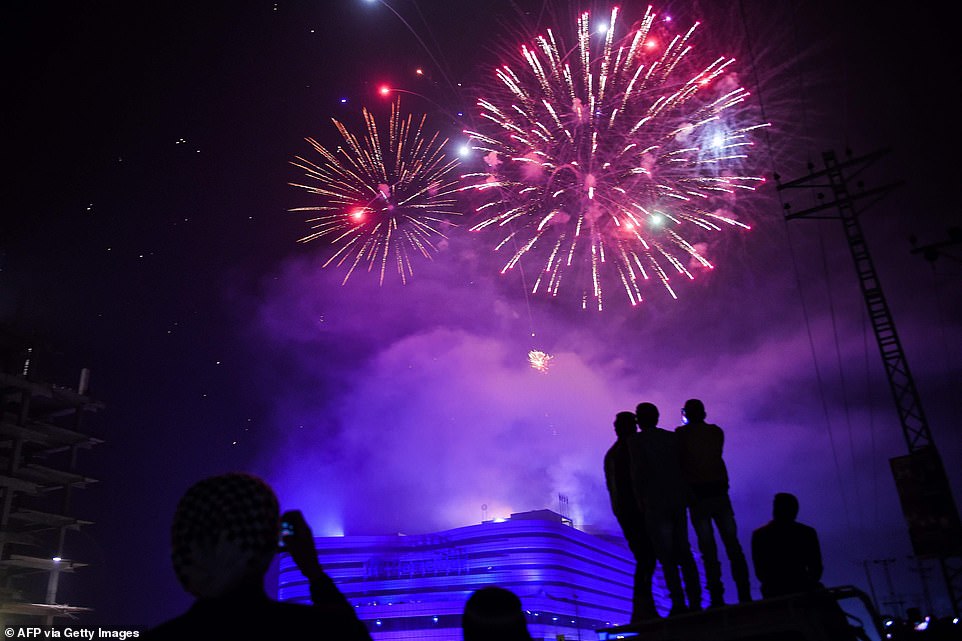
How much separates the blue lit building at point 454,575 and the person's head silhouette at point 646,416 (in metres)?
93.0

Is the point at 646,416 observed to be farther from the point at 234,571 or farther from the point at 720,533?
the point at 234,571

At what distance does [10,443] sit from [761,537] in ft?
189

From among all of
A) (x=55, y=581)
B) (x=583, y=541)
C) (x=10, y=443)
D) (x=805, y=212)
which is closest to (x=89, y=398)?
(x=10, y=443)

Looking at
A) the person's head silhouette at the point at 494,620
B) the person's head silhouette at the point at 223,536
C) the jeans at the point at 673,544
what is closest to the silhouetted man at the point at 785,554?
the jeans at the point at 673,544

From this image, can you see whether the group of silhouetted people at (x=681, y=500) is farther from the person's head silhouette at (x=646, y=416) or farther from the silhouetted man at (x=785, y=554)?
the silhouetted man at (x=785, y=554)

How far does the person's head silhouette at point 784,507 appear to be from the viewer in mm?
6895

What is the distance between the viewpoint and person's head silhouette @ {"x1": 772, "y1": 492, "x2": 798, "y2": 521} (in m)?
6.89

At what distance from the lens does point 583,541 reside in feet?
367

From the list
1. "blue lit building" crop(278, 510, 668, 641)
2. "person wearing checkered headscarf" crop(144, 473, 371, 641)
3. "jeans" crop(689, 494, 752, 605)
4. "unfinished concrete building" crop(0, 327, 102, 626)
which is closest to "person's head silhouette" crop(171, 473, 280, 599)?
"person wearing checkered headscarf" crop(144, 473, 371, 641)

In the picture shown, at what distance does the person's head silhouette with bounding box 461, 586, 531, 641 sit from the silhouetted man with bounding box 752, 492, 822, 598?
14.1ft

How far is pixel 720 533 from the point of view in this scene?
7.89 meters

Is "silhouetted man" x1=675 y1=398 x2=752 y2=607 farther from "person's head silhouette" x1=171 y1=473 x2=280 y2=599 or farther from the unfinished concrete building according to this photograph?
the unfinished concrete building

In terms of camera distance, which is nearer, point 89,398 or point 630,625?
point 630,625

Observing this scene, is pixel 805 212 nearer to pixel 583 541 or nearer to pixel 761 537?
pixel 761 537
